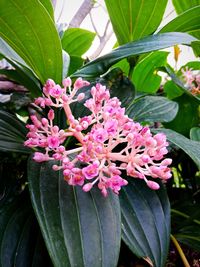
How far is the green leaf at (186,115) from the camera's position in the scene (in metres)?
0.71

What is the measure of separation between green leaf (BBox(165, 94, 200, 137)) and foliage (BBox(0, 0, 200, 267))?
0.12 m

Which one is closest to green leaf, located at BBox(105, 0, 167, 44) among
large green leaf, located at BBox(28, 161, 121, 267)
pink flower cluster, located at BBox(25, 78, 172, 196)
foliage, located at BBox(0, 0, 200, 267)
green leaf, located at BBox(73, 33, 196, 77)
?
foliage, located at BBox(0, 0, 200, 267)

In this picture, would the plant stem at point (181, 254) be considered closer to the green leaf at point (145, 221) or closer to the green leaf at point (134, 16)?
the green leaf at point (145, 221)

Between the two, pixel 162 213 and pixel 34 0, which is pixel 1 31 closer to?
pixel 34 0

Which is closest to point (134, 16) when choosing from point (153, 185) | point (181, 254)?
point (153, 185)

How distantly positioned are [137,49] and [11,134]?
22 centimetres

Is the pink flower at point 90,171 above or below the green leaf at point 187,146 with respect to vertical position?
above

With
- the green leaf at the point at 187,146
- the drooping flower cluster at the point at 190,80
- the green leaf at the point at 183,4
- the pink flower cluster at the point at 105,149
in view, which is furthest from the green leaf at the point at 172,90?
the pink flower cluster at the point at 105,149

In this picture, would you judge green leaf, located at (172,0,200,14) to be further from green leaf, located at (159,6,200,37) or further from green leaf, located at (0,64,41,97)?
green leaf, located at (0,64,41,97)

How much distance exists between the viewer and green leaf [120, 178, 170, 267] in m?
0.38

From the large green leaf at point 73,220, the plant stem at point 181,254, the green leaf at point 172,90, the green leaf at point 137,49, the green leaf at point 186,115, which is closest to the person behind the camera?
the large green leaf at point 73,220

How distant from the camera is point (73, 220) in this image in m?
0.32

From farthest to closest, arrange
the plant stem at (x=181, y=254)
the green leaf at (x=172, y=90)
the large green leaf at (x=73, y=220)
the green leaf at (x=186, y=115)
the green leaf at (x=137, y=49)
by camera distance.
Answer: the green leaf at (x=172, y=90)
the green leaf at (x=186, y=115)
the plant stem at (x=181, y=254)
the green leaf at (x=137, y=49)
the large green leaf at (x=73, y=220)

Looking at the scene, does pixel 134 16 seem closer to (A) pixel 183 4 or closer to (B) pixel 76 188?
(A) pixel 183 4
